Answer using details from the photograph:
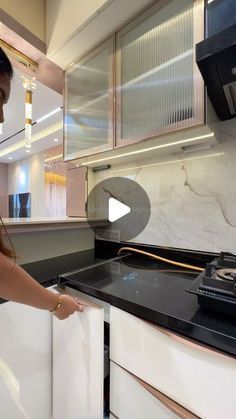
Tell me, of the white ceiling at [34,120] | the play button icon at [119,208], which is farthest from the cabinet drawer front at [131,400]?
the white ceiling at [34,120]

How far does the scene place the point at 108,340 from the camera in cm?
72

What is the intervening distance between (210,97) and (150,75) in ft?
1.00

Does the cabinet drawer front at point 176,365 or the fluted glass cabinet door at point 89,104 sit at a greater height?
the fluted glass cabinet door at point 89,104

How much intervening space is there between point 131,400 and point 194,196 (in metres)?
0.87

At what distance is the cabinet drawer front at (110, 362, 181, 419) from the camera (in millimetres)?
574

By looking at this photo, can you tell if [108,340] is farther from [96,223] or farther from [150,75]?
[150,75]

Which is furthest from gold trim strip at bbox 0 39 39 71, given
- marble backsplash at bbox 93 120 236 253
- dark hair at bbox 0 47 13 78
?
marble backsplash at bbox 93 120 236 253

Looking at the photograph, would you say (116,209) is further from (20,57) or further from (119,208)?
(20,57)

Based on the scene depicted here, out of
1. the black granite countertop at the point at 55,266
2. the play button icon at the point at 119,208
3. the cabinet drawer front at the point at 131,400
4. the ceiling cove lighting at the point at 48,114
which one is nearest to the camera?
the cabinet drawer front at the point at 131,400

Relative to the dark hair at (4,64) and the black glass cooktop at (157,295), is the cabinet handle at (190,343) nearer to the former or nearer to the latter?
the black glass cooktop at (157,295)

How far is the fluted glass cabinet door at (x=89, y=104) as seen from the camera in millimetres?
1044

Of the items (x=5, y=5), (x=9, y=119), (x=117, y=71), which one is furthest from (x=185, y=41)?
(x=9, y=119)

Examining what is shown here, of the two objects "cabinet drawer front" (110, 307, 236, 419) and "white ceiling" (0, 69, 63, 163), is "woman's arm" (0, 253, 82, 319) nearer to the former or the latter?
"cabinet drawer front" (110, 307, 236, 419)

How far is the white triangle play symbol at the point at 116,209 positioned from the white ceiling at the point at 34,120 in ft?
3.46
